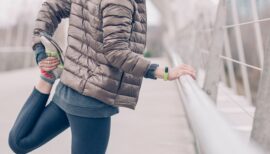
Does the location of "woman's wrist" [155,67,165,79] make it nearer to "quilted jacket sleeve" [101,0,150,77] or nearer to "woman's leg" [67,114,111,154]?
"quilted jacket sleeve" [101,0,150,77]

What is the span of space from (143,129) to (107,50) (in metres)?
2.39

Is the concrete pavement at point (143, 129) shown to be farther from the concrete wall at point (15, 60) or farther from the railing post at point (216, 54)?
the concrete wall at point (15, 60)

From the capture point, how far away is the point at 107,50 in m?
1.58

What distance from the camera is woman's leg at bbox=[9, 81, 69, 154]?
1.87m

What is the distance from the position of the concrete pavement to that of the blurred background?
5 centimetres

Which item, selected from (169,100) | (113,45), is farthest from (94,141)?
(169,100)

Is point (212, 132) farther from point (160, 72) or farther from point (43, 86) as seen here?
point (43, 86)

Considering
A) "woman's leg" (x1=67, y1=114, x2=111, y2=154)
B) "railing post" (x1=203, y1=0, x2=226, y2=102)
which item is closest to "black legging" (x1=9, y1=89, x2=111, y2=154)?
"woman's leg" (x1=67, y1=114, x2=111, y2=154)

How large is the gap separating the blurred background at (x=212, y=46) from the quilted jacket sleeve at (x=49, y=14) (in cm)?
73

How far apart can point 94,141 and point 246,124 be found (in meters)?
1.02

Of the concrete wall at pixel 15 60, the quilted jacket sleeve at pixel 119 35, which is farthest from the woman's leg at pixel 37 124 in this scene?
the concrete wall at pixel 15 60

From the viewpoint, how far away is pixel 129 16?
5.12 ft

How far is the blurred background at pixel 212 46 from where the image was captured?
2527 millimetres

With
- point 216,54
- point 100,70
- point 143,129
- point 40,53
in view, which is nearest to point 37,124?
point 40,53
